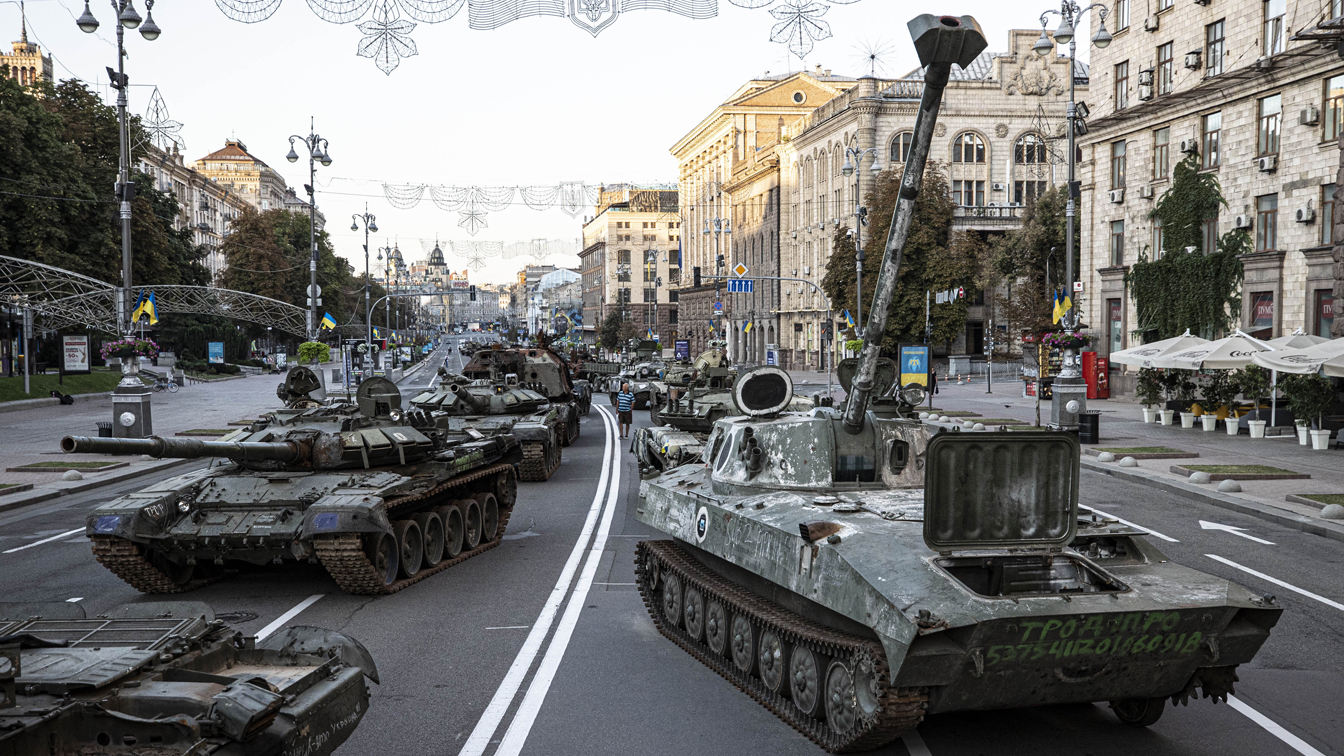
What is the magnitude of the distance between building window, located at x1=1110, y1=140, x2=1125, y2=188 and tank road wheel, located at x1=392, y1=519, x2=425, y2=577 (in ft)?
118

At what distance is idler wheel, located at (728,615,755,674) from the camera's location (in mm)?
7844

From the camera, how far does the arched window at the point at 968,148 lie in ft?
211

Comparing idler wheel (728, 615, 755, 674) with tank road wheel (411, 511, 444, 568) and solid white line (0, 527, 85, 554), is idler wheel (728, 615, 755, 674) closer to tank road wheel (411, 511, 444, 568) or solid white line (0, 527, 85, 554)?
tank road wheel (411, 511, 444, 568)

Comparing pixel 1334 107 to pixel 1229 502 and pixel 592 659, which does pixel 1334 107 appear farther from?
pixel 592 659

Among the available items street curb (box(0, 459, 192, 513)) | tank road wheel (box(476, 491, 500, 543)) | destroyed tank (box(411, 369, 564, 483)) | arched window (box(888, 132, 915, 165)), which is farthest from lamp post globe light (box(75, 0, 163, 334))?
arched window (box(888, 132, 915, 165))

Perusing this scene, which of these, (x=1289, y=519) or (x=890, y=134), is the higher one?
(x=890, y=134)

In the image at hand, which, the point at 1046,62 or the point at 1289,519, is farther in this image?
the point at 1046,62

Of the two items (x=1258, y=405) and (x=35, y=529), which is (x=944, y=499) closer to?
(x=35, y=529)

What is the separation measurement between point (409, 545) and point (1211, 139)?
32.9m

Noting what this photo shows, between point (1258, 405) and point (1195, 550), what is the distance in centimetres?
1937

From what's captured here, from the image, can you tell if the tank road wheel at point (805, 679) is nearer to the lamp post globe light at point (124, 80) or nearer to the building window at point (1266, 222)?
the lamp post globe light at point (124, 80)

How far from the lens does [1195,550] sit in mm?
13242

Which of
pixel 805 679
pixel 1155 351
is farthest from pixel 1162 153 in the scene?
pixel 805 679

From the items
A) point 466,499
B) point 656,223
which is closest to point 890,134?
point 466,499
